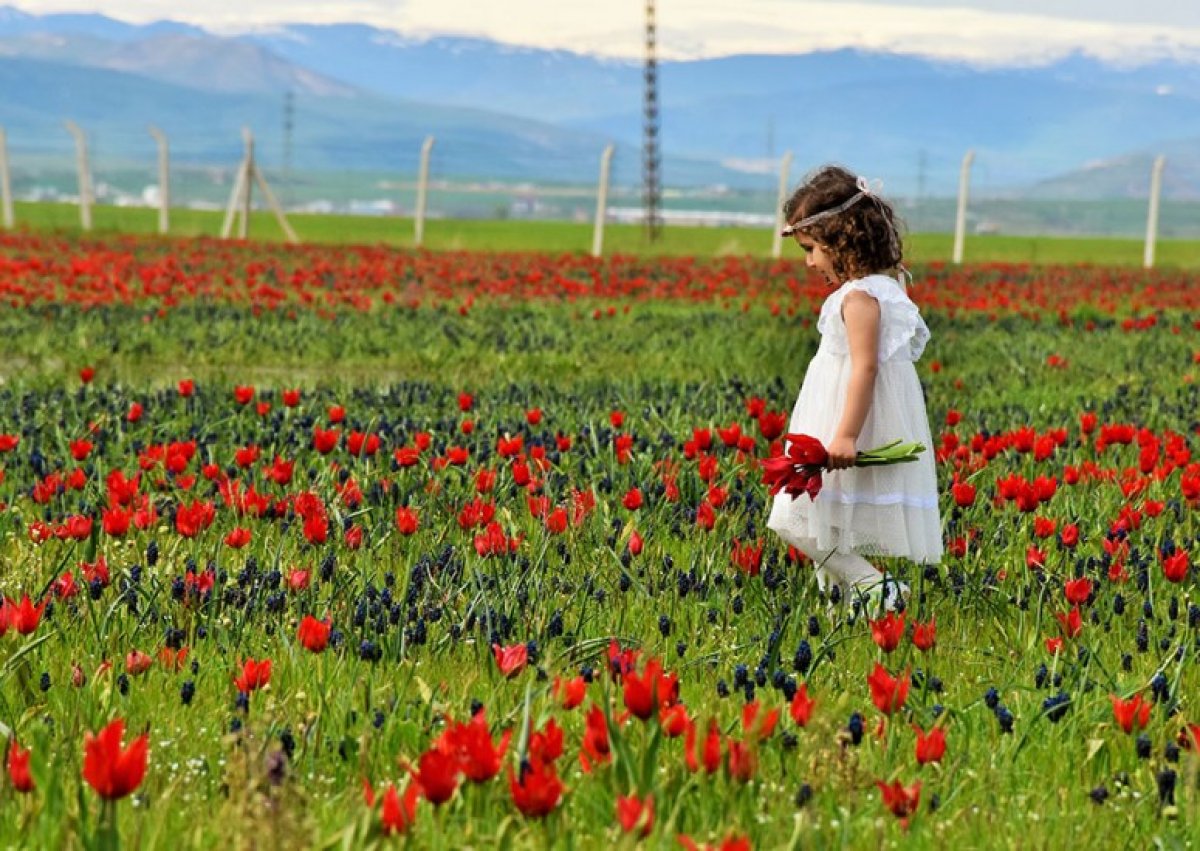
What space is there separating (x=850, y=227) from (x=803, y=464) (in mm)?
905

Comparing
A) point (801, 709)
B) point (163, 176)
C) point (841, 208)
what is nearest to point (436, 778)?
point (801, 709)

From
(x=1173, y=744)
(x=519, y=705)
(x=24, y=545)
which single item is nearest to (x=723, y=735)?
(x=519, y=705)

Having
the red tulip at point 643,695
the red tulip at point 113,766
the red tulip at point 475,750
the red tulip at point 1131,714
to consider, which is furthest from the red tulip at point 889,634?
the red tulip at point 113,766

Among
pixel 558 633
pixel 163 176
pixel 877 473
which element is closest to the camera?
pixel 558 633

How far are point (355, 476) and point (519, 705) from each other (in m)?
2.91

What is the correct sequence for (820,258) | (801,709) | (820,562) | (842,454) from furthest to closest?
1. (820,258)
2. (820,562)
3. (842,454)
4. (801,709)

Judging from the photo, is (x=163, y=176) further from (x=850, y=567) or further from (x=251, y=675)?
(x=251, y=675)

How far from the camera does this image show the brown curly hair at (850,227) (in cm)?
512

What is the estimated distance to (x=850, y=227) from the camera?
5125 millimetres

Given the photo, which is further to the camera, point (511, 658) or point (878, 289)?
point (878, 289)

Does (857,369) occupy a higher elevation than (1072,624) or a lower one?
higher

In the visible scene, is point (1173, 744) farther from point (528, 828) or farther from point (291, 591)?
point (291, 591)

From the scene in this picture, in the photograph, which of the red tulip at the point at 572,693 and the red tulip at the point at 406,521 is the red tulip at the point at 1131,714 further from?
the red tulip at the point at 406,521

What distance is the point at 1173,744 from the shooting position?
3416mm
